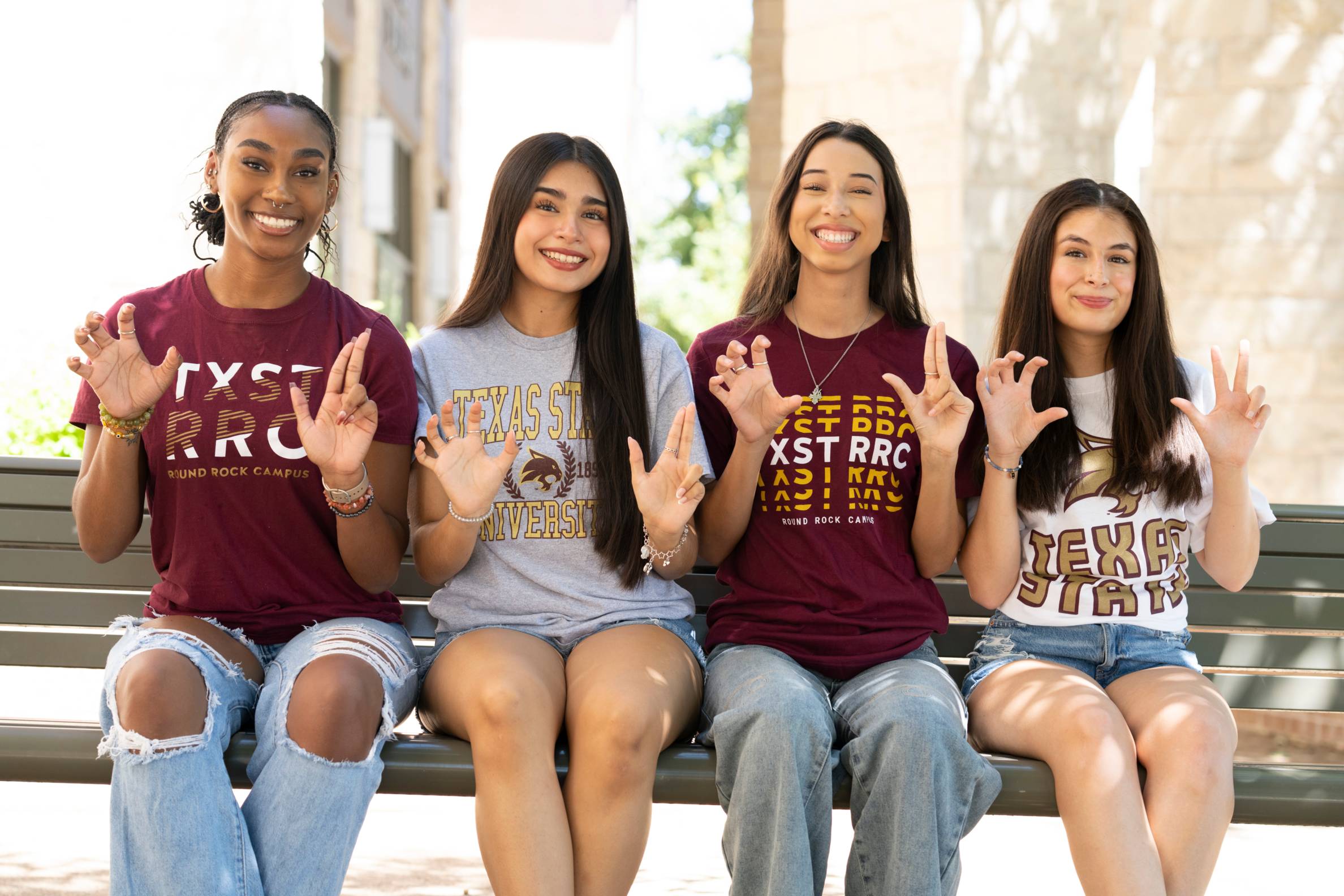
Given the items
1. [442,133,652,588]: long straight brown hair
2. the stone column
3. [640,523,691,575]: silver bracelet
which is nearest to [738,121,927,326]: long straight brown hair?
[442,133,652,588]: long straight brown hair

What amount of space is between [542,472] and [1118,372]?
1.38 meters

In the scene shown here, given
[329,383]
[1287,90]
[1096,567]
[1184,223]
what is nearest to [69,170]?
[329,383]

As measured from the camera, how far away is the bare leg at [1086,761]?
249 centimetres

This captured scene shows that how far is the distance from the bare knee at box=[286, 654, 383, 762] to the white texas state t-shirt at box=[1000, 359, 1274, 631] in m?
1.46

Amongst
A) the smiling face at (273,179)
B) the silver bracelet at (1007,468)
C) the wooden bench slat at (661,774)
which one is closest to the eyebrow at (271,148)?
the smiling face at (273,179)

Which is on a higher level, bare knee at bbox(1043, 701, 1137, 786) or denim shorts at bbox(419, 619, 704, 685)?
denim shorts at bbox(419, 619, 704, 685)

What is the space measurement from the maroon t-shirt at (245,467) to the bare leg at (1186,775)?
166cm

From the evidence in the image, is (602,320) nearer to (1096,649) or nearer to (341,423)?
(341,423)

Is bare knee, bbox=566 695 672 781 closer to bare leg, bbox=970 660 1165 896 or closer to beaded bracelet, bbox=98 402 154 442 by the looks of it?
bare leg, bbox=970 660 1165 896

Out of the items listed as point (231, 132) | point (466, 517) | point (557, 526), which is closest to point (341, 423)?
point (466, 517)

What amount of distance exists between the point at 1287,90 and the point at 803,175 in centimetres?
439

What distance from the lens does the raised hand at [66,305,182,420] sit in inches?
102

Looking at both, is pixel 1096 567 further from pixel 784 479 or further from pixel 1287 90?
pixel 1287 90

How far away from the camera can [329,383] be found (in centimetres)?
262
